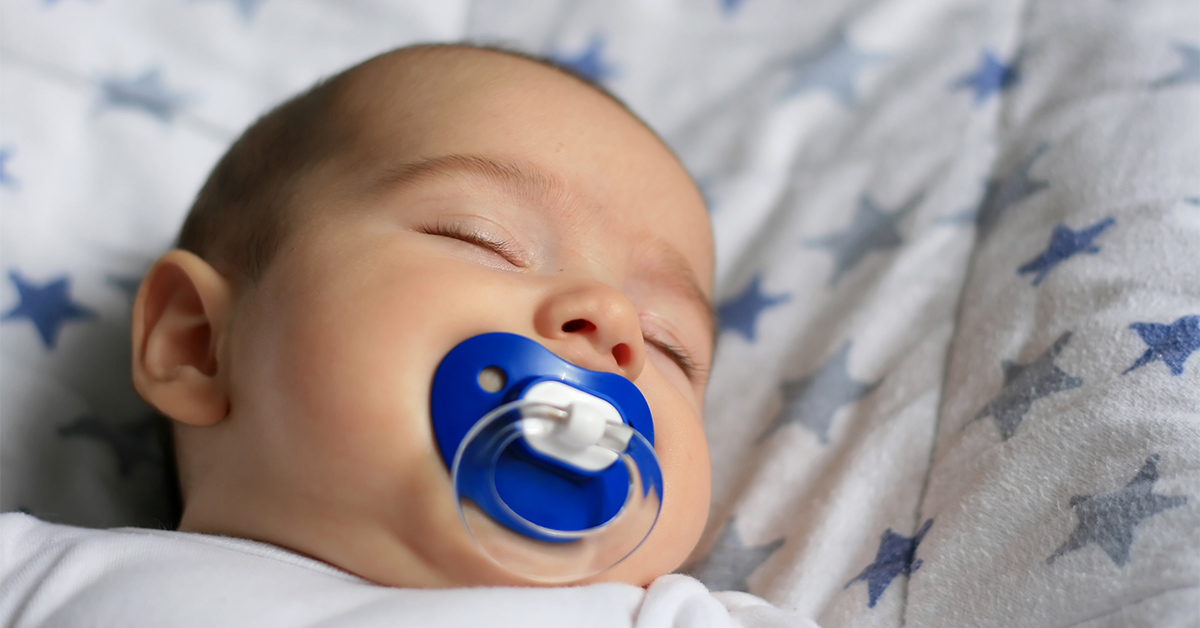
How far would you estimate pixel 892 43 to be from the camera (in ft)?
5.57

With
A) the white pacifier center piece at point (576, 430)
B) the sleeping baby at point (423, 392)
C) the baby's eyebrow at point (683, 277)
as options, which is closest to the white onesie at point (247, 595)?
the sleeping baby at point (423, 392)

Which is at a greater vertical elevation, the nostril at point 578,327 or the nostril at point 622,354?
the nostril at point 578,327

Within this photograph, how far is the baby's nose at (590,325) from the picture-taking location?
88 centimetres

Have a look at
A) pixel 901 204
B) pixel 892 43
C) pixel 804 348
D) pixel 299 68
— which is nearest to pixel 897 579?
pixel 804 348

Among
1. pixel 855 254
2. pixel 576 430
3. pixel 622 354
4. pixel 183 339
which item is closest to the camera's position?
pixel 576 430

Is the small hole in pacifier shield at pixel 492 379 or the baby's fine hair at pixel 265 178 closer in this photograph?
the small hole in pacifier shield at pixel 492 379

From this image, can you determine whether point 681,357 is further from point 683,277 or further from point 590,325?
point 590,325

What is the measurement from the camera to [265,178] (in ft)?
3.74

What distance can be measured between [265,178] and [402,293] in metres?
0.37

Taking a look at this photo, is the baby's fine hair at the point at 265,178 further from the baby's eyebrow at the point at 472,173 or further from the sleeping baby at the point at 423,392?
the baby's eyebrow at the point at 472,173

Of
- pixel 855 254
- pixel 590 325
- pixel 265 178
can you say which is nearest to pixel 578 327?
pixel 590 325

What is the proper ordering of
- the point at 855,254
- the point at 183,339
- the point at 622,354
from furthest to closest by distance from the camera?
the point at 855,254, the point at 183,339, the point at 622,354

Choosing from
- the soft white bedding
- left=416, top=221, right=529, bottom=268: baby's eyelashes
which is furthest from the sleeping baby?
the soft white bedding

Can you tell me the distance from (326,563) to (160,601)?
0.48 ft
